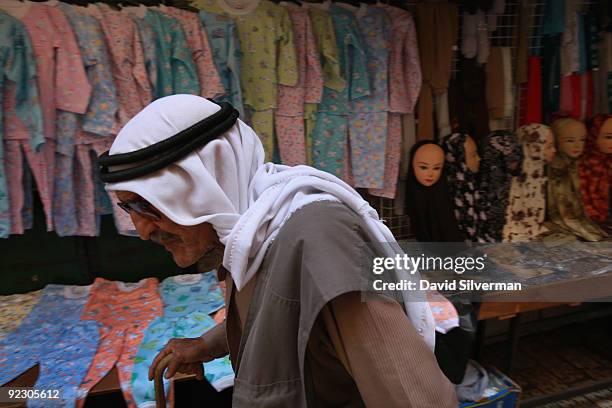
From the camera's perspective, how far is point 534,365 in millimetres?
3086

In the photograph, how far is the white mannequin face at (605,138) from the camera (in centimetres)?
292

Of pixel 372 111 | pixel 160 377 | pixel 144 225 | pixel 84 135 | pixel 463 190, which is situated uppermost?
pixel 372 111

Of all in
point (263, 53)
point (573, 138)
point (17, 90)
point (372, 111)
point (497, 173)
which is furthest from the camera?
point (573, 138)

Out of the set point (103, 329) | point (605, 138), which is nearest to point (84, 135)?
A: point (103, 329)

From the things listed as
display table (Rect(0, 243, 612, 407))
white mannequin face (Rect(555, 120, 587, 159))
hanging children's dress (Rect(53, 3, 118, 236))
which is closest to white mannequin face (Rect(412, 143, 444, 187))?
display table (Rect(0, 243, 612, 407))

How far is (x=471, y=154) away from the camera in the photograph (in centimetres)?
270

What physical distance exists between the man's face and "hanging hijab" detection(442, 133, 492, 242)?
2083 millimetres

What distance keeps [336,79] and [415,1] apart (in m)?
0.77

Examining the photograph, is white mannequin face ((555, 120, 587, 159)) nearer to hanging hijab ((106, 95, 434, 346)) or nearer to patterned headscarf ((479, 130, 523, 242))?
patterned headscarf ((479, 130, 523, 242))

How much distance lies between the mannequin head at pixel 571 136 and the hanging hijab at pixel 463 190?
0.73 meters

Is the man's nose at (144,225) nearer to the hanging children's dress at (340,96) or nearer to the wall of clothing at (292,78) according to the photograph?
the wall of clothing at (292,78)

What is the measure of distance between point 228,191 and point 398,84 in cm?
194

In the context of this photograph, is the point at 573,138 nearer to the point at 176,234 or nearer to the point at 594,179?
the point at 594,179

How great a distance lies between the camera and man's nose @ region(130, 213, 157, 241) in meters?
0.94
